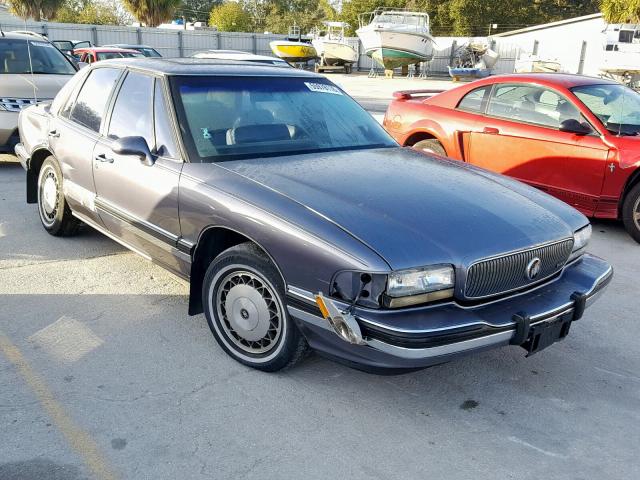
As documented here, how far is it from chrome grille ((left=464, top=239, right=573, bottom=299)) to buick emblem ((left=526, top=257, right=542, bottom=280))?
Result: 0.01 meters

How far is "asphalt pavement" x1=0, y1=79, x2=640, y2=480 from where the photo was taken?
267 centimetres

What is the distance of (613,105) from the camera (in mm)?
6375

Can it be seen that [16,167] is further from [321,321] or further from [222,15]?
[222,15]

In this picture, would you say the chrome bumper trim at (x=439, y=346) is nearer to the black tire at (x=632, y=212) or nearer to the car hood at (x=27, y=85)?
the black tire at (x=632, y=212)

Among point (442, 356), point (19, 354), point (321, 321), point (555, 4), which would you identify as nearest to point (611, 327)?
point (442, 356)

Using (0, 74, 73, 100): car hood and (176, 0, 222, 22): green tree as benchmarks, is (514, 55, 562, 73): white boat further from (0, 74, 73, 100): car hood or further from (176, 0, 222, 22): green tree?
(176, 0, 222, 22): green tree

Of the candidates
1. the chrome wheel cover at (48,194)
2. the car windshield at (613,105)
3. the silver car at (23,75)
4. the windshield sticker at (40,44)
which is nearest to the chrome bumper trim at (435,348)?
the chrome wheel cover at (48,194)

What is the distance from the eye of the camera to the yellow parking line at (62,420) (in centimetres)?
261

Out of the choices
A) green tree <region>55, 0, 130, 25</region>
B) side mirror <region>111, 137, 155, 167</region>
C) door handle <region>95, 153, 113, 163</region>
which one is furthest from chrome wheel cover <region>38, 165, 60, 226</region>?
green tree <region>55, 0, 130, 25</region>

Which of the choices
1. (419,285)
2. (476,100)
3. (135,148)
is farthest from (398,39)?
(419,285)

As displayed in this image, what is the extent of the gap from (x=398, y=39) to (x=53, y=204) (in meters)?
29.4

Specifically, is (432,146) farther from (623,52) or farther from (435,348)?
(623,52)

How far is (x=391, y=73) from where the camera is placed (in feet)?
111

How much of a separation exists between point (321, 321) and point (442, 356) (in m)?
0.57
